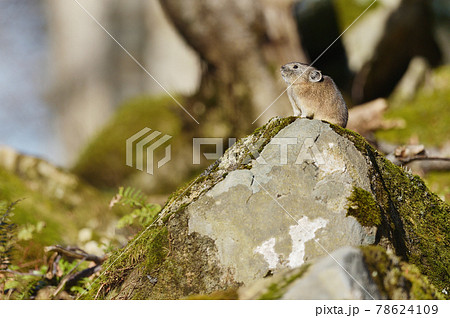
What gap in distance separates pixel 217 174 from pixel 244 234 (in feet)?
2.28

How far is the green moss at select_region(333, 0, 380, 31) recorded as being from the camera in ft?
42.0

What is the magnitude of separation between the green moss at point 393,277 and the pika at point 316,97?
221 cm

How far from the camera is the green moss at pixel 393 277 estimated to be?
313 centimetres

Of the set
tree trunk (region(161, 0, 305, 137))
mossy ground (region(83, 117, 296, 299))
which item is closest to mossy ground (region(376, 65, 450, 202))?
tree trunk (region(161, 0, 305, 137))

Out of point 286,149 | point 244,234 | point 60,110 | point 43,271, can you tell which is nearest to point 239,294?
point 244,234

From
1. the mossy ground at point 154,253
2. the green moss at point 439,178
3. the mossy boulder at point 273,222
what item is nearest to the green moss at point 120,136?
the green moss at point 439,178

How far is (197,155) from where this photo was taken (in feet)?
39.1

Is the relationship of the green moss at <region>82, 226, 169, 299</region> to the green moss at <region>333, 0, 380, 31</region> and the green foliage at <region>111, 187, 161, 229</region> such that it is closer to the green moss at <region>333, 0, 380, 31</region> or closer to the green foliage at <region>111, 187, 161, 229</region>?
the green foliage at <region>111, 187, 161, 229</region>

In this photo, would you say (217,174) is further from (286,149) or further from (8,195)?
(8,195)

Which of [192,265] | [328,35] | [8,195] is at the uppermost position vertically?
[328,35]

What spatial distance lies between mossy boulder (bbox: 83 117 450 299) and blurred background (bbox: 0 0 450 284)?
20.2 ft

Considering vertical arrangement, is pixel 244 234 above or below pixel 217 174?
below

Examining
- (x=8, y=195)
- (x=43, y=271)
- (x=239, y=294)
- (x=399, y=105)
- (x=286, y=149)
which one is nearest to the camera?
(x=239, y=294)

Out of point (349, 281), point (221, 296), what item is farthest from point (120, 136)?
point (349, 281)
